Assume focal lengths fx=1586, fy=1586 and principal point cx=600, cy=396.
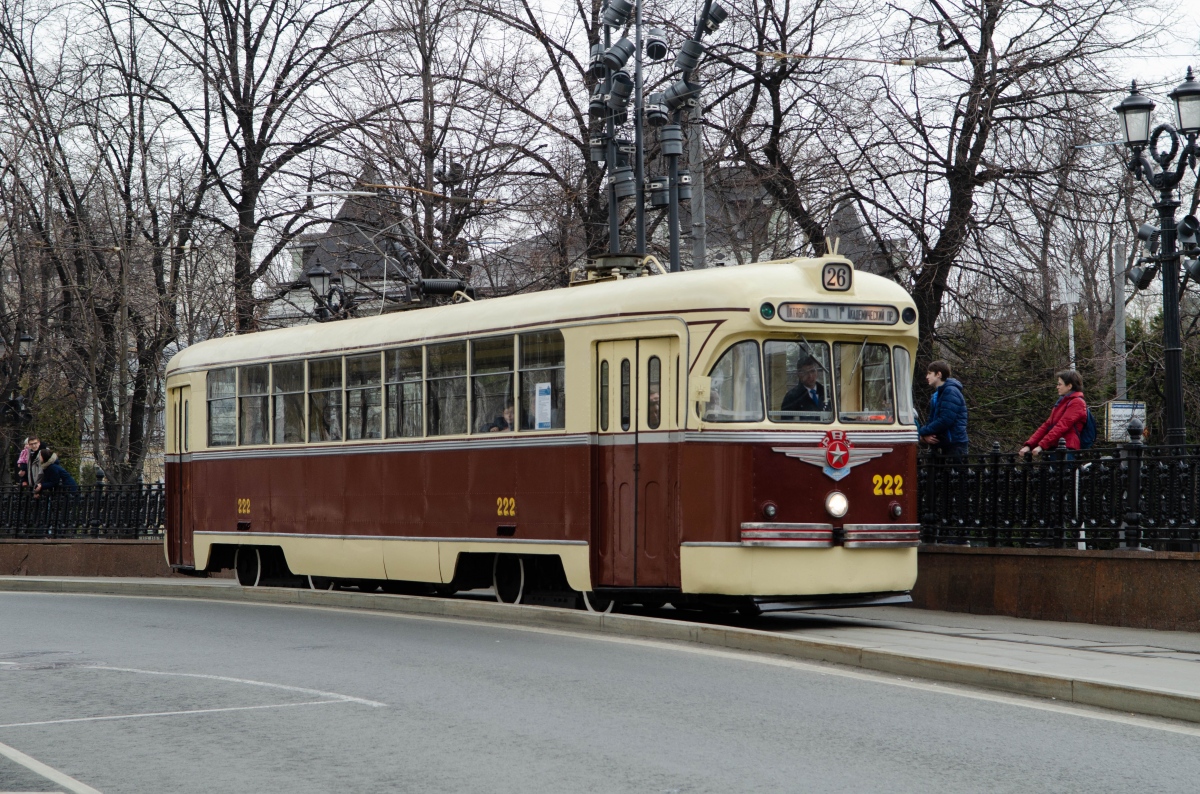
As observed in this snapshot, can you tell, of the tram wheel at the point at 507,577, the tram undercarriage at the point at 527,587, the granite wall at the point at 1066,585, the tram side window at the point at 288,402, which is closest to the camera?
the granite wall at the point at 1066,585

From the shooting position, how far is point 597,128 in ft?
81.8

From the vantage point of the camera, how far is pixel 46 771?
736 centimetres

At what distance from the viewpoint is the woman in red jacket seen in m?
14.4

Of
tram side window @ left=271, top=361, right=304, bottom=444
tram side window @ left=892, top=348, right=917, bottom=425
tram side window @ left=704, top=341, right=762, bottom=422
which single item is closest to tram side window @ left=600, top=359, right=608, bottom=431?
tram side window @ left=704, top=341, right=762, bottom=422

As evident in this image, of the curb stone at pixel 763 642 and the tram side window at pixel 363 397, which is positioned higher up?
the tram side window at pixel 363 397

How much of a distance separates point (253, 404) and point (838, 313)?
8.45 m

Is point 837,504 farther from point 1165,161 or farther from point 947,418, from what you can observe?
point 1165,161

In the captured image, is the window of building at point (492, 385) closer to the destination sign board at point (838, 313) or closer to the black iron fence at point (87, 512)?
the destination sign board at point (838, 313)

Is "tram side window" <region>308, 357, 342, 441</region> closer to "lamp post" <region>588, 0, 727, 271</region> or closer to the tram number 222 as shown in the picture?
"lamp post" <region>588, 0, 727, 271</region>

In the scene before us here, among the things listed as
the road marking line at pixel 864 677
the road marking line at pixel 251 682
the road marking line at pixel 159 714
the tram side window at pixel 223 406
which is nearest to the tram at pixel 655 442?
the road marking line at pixel 864 677

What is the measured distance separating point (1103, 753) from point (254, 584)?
548 inches

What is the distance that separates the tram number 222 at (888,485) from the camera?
13367 millimetres

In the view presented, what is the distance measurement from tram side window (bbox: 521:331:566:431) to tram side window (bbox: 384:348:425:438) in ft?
6.01

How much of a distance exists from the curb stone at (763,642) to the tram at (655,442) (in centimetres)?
57
